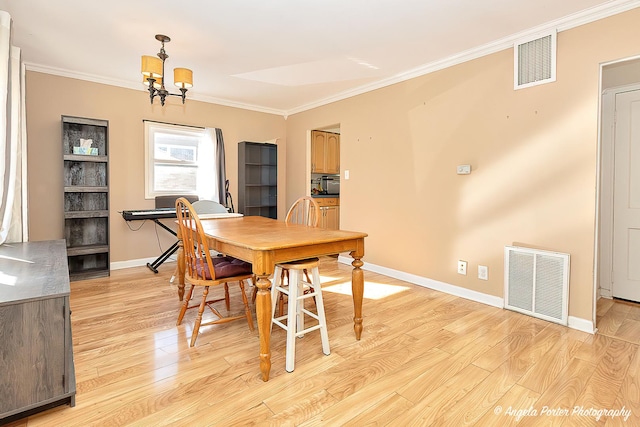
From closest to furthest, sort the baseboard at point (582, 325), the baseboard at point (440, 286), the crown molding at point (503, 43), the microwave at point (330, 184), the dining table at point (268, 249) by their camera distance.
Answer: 1. the dining table at point (268, 249)
2. the crown molding at point (503, 43)
3. the baseboard at point (582, 325)
4. the baseboard at point (440, 286)
5. the microwave at point (330, 184)

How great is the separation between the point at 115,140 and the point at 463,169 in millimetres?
4172

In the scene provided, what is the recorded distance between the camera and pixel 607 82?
3.23 m

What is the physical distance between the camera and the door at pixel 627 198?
10.6 ft

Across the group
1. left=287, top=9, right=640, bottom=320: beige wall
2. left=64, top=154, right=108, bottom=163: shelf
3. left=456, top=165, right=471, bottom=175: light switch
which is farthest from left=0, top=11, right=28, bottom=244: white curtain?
left=456, top=165, right=471, bottom=175: light switch

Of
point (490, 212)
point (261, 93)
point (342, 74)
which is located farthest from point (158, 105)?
point (490, 212)

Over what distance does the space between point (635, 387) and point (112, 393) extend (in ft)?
9.27

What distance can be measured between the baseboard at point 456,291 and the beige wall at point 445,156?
5 centimetres

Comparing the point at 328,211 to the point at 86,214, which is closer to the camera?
the point at 86,214

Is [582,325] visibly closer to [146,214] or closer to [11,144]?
[146,214]

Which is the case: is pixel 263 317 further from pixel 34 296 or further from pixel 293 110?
pixel 293 110

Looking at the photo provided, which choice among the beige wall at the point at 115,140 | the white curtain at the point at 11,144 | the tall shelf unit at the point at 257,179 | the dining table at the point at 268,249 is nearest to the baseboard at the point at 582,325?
the dining table at the point at 268,249

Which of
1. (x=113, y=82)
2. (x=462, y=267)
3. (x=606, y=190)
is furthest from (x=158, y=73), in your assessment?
(x=606, y=190)

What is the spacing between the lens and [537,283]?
2.84 metres

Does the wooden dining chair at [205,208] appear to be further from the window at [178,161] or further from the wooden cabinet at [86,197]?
the window at [178,161]
